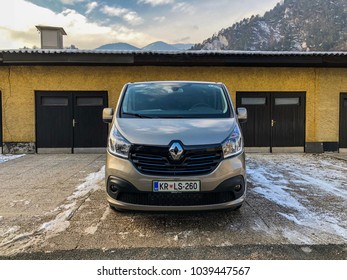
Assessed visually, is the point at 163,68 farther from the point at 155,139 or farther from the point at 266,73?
the point at 155,139

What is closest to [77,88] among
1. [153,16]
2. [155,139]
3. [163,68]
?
[163,68]

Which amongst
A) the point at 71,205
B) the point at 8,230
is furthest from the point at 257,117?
the point at 8,230

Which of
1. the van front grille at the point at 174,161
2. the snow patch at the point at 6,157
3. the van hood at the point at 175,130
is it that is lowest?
the snow patch at the point at 6,157

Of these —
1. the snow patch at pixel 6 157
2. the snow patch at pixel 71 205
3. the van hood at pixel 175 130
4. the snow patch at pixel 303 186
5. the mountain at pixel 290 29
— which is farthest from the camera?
the mountain at pixel 290 29

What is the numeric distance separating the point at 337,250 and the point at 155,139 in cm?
227

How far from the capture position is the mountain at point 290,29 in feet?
221

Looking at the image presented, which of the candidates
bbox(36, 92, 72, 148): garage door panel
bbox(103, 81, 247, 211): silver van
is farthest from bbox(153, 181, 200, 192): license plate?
bbox(36, 92, 72, 148): garage door panel

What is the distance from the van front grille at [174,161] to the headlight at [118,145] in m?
0.09

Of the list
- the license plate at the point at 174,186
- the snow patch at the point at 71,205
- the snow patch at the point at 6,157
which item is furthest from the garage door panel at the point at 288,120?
the snow patch at the point at 6,157

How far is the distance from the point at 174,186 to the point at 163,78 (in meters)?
7.42

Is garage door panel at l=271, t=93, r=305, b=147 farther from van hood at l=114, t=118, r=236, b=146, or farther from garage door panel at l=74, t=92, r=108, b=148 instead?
van hood at l=114, t=118, r=236, b=146

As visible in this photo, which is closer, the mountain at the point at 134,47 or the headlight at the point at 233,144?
the headlight at the point at 233,144

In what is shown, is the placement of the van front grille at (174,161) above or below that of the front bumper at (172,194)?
above

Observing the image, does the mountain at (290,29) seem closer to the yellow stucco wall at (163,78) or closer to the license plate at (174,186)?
the yellow stucco wall at (163,78)
